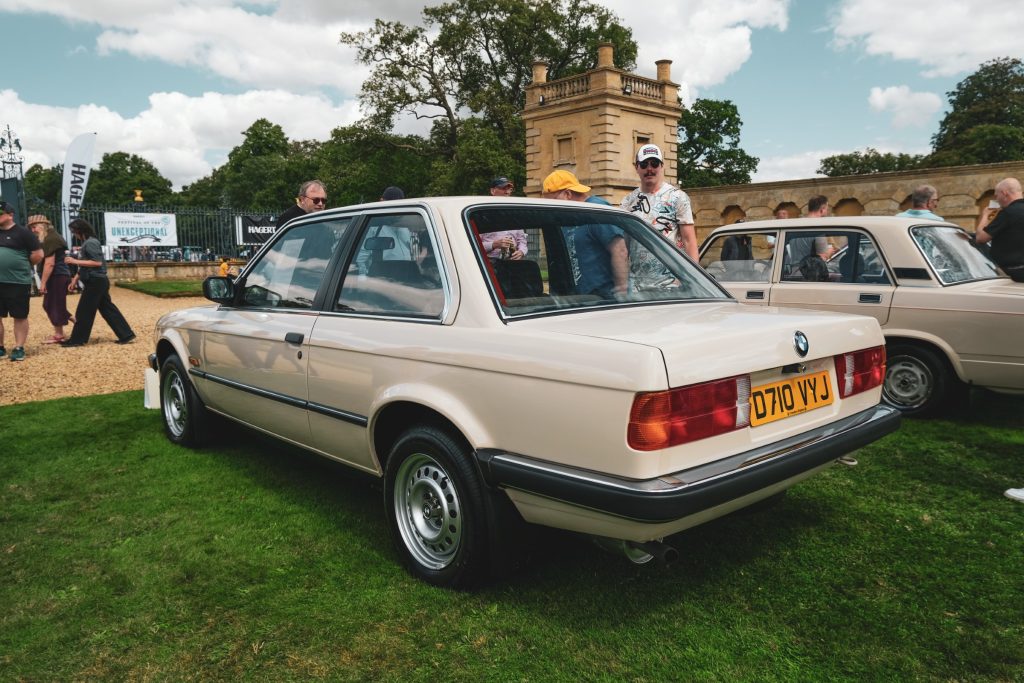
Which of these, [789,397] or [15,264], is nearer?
[789,397]

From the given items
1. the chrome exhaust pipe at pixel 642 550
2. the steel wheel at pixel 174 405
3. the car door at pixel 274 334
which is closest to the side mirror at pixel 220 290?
the car door at pixel 274 334

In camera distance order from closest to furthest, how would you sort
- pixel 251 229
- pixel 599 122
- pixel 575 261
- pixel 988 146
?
pixel 575 261
pixel 251 229
pixel 599 122
pixel 988 146

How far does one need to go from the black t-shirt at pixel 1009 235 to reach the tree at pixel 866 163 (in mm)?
59467

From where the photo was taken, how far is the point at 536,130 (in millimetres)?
41219

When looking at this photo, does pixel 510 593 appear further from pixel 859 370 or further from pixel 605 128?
pixel 605 128

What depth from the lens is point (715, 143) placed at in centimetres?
6328

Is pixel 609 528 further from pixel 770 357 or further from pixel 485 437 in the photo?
pixel 770 357

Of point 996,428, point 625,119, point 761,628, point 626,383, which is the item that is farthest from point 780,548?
point 625,119

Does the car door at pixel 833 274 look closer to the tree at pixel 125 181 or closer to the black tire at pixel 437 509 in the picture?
the black tire at pixel 437 509

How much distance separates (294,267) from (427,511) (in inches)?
69.2

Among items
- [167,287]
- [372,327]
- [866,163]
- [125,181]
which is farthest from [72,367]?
[125,181]

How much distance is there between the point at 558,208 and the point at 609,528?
5.66 feet

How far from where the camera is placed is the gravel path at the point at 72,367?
8.00 metres

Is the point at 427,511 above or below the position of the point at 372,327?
below
